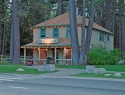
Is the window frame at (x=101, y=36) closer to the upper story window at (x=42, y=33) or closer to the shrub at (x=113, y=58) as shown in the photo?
the shrub at (x=113, y=58)

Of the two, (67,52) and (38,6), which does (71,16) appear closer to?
(67,52)

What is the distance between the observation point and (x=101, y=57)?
32750 millimetres

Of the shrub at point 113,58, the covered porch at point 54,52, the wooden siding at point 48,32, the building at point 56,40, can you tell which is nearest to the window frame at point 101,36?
the building at point 56,40

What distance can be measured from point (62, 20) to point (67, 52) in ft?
16.0

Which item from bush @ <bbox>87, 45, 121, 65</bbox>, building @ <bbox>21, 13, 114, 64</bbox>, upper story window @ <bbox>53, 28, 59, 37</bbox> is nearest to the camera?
bush @ <bbox>87, 45, 121, 65</bbox>

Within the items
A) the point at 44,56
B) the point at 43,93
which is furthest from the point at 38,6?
the point at 43,93

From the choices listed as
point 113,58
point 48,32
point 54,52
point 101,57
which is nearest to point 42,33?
point 48,32

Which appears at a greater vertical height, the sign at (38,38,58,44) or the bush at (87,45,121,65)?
the sign at (38,38,58,44)

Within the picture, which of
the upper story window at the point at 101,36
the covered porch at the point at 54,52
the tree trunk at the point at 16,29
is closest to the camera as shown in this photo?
the covered porch at the point at 54,52

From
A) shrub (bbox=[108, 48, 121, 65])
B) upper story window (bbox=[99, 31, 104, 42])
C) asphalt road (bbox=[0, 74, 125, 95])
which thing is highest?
upper story window (bbox=[99, 31, 104, 42])

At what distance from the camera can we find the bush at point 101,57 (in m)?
32.2

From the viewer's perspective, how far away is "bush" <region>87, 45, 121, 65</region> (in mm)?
32188

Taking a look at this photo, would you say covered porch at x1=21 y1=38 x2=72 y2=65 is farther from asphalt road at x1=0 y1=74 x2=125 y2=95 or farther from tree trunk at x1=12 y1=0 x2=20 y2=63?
asphalt road at x1=0 y1=74 x2=125 y2=95

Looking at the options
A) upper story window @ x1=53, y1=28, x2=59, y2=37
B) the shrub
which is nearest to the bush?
the shrub
